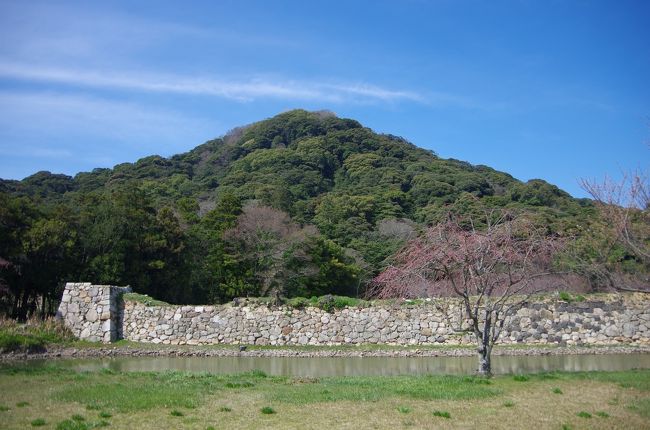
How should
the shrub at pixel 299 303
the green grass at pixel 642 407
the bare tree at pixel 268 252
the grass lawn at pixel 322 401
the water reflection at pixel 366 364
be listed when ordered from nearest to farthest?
the grass lawn at pixel 322 401
the green grass at pixel 642 407
the water reflection at pixel 366 364
the shrub at pixel 299 303
the bare tree at pixel 268 252

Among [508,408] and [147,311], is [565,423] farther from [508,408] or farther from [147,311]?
[147,311]

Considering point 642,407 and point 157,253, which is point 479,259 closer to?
point 642,407

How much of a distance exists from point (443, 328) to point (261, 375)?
12.2 m

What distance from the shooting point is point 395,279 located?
15.0 m

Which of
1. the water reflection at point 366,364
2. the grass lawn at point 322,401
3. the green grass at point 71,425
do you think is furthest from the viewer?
the water reflection at point 366,364

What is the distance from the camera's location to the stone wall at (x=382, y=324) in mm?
23953

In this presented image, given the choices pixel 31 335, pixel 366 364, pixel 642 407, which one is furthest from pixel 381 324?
pixel 642 407

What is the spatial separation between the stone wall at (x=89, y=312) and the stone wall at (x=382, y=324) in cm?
111

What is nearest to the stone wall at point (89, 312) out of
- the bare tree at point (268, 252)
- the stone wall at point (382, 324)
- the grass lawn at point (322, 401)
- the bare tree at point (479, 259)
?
the stone wall at point (382, 324)

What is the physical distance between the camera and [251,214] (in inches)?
1560

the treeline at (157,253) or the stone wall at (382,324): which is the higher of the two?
the treeline at (157,253)

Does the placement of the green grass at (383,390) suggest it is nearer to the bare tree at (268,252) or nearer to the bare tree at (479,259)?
the bare tree at (479,259)

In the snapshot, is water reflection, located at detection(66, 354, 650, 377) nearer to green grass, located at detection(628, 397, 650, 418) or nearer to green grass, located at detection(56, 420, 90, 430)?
green grass, located at detection(628, 397, 650, 418)

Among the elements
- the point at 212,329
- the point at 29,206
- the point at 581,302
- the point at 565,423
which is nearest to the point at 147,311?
the point at 212,329
